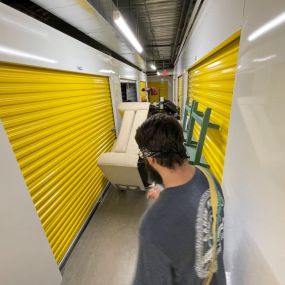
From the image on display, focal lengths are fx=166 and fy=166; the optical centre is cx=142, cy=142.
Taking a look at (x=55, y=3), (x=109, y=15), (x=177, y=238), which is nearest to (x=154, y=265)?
(x=177, y=238)

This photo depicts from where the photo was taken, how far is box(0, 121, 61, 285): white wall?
4.36ft

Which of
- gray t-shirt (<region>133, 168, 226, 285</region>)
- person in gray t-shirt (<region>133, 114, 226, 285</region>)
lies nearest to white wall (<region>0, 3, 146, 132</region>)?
person in gray t-shirt (<region>133, 114, 226, 285</region>)

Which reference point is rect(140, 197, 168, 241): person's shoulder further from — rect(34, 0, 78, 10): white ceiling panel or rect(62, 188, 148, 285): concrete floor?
rect(34, 0, 78, 10): white ceiling panel

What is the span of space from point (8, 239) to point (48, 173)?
827 millimetres

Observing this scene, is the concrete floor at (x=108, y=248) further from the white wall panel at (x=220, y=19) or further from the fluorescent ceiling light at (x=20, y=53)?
the white wall panel at (x=220, y=19)

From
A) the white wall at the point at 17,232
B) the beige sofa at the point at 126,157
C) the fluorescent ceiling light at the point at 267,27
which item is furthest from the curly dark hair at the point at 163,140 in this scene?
the beige sofa at the point at 126,157

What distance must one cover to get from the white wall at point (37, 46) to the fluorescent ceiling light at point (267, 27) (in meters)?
1.95

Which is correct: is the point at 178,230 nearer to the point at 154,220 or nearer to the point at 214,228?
the point at 154,220

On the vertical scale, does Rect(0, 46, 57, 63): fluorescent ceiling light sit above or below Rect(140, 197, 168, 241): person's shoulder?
above

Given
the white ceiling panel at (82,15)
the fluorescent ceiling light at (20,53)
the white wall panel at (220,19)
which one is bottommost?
the fluorescent ceiling light at (20,53)

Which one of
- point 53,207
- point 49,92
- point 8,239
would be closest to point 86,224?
point 53,207

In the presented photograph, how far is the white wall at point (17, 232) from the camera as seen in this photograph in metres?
1.33

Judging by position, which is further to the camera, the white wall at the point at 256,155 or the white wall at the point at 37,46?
the white wall at the point at 37,46

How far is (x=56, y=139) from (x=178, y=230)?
6.70ft
